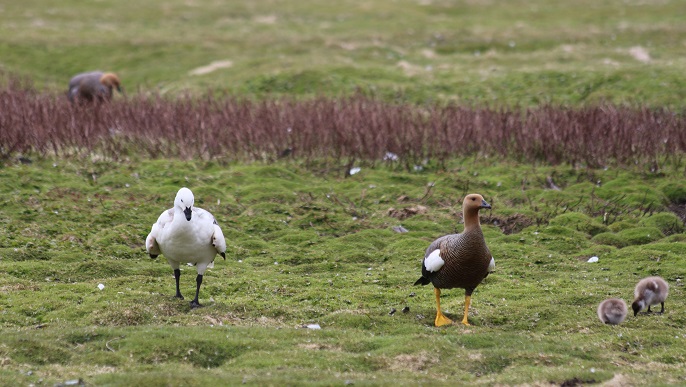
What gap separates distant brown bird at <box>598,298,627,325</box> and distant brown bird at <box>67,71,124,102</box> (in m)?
21.6

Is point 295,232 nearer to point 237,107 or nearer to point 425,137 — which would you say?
point 425,137

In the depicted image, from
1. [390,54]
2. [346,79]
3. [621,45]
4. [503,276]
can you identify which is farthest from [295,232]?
[621,45]

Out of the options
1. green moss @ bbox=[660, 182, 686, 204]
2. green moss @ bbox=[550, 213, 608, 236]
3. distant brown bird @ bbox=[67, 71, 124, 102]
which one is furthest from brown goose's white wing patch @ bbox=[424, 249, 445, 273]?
distant brown bird @ bbox=[67, 71, 124, 102]

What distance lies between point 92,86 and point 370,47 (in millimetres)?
16794

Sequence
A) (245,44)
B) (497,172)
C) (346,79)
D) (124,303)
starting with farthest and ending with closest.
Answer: (245,44), (346,79), (497,172), (124,303)

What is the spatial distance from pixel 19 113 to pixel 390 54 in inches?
886

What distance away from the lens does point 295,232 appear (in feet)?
61.8

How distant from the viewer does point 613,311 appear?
1234 centimetres

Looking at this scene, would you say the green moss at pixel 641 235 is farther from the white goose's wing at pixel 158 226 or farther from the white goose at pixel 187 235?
the white goose's wing at pixel 158 226

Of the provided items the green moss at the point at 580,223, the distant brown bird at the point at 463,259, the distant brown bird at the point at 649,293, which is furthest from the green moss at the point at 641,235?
the distant brown bird at the point at 463,259

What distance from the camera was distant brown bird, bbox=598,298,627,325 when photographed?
12332mm

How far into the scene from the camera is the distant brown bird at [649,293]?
41.9ft

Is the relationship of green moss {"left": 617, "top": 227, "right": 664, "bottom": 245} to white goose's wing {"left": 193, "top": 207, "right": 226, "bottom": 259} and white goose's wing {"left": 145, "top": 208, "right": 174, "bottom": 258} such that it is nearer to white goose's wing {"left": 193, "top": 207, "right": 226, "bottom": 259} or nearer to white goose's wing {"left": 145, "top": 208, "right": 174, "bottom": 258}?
white goose's wing {"left": 193, "top": 207, "right": 226, "bottom": 259}

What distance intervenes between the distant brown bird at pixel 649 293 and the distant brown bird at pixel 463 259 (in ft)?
7.47
